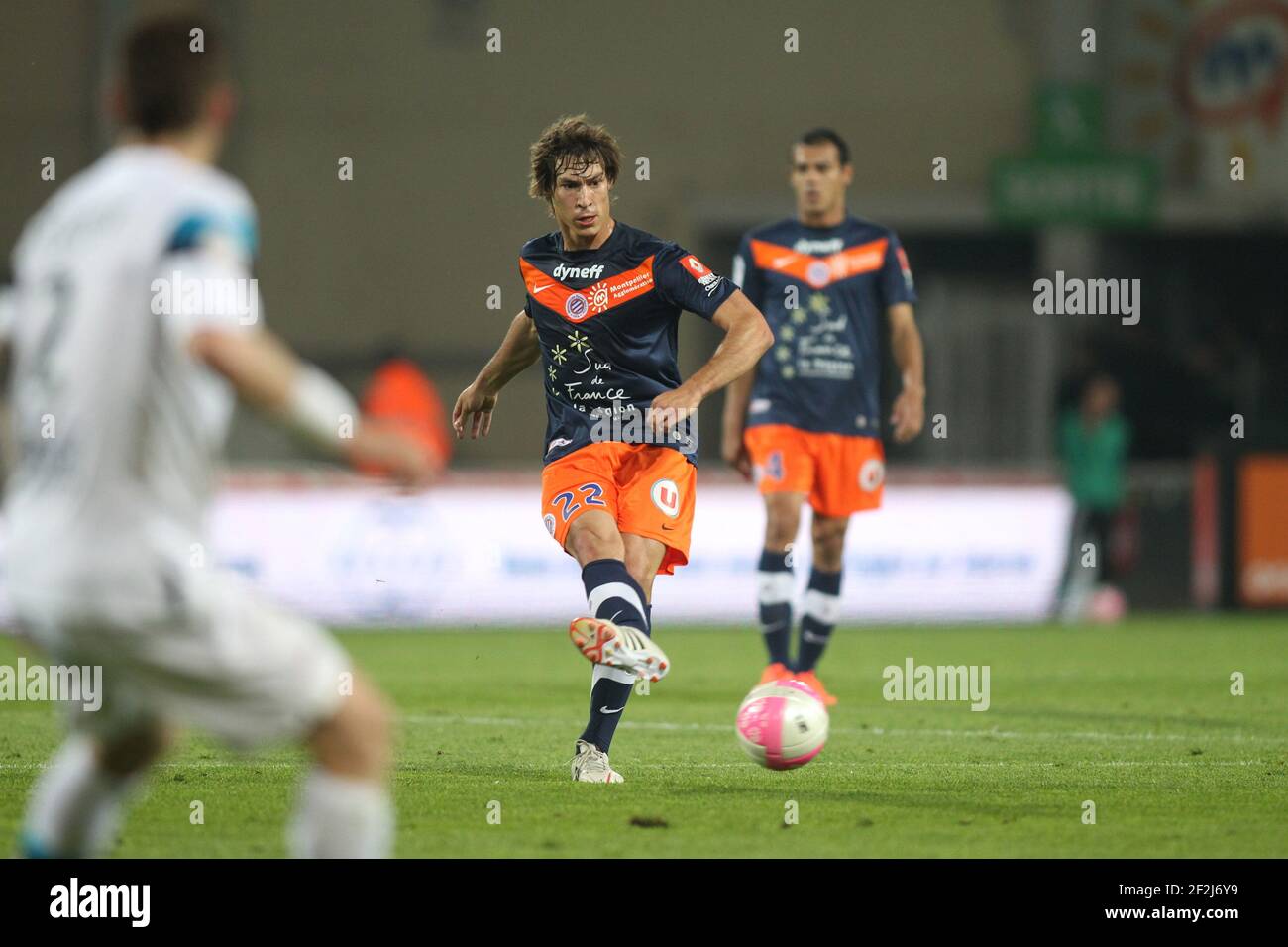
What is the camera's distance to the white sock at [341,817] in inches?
151

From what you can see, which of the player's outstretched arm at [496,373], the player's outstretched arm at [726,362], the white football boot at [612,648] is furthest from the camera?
the player's outstretched arm at [496,373]

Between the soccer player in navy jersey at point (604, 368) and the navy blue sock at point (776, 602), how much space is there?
8.41ft

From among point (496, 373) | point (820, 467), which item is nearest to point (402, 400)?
point (820, 467)

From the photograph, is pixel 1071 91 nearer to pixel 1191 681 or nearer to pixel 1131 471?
pixel 1131 471

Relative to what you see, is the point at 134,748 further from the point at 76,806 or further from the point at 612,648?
the point at 612,648

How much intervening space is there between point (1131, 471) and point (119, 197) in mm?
15355

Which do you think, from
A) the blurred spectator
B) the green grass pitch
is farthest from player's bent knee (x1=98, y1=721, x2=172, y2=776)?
the blurred spectator

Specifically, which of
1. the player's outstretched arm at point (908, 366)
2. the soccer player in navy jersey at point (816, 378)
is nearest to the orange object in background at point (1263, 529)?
the soccer player in navy jersey at point (816, 378)

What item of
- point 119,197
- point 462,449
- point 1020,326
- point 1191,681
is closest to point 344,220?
point 462,449

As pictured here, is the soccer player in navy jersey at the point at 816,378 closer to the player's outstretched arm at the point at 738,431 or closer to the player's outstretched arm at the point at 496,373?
the player's outstretched arm at the point at 738,431

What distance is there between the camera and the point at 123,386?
365cm

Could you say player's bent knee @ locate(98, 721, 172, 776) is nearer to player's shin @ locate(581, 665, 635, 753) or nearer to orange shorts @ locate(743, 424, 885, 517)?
player's shin @ locate(581, 665, 635, 753)

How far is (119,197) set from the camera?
3719 millimetres

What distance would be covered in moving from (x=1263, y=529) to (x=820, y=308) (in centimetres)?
899
